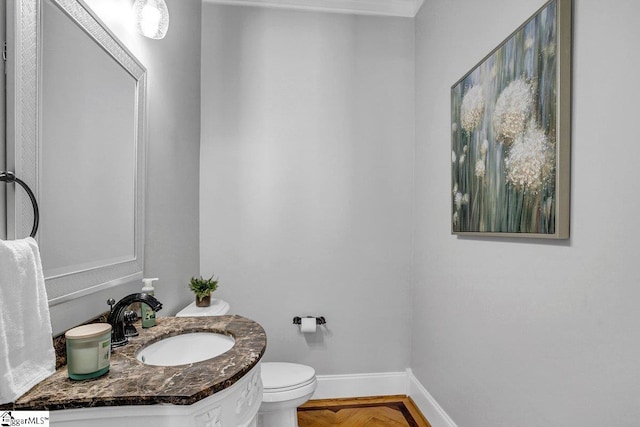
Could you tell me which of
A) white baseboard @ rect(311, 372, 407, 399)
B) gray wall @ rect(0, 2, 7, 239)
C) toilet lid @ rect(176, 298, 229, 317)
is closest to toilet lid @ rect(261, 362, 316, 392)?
toilet lid @ rect(176, 298, 229, 317)

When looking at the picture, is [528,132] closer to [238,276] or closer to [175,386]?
[175,386]

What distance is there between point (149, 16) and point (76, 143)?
2.14ft

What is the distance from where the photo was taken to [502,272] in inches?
60.6

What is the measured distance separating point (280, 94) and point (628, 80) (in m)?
1.94

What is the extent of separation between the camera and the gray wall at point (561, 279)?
99 cm

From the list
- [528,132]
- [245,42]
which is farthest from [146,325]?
[245,42]

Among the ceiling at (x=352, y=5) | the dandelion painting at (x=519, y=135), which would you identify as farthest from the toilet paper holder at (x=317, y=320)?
the ceiling at (x=352, y=5)

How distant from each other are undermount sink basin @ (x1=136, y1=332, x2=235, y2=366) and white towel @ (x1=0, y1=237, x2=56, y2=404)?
0.44 meters

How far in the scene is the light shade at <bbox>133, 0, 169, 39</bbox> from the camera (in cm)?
147

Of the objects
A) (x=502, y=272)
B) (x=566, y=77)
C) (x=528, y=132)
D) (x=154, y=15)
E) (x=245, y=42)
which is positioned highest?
(x=245, y=42)

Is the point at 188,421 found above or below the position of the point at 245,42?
below

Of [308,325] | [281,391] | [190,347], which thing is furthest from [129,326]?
[308,325]

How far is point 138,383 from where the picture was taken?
2.97ft

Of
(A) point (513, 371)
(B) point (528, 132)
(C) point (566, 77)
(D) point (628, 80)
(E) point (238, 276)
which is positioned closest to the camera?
(D) point (628, 80)
